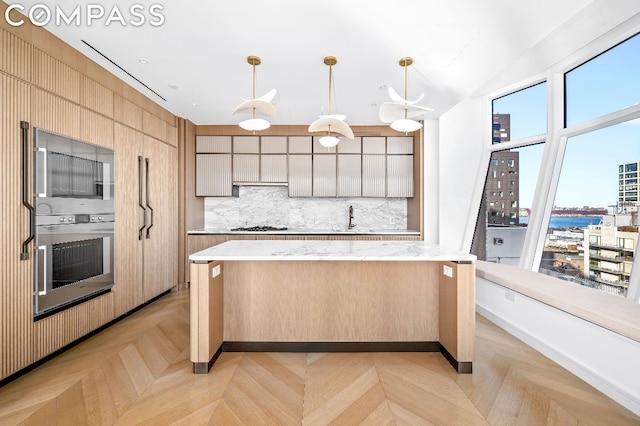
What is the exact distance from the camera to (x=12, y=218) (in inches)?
91.8

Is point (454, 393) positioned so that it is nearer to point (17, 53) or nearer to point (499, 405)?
point (499, 405)

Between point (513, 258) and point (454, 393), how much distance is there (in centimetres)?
233

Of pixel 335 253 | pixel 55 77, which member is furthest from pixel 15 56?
pixel 335 253

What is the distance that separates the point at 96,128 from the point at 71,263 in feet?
4.25

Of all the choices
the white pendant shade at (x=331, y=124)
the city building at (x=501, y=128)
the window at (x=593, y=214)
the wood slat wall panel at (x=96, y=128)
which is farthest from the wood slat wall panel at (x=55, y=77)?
the window at (x=593, y=214)

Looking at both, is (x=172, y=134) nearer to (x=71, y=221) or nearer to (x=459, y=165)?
(x=71, y=221)

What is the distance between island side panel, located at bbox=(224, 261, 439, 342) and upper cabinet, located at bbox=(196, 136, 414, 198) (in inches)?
108

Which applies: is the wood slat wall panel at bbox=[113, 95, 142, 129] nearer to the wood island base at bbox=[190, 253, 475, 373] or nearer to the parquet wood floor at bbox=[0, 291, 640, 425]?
the wood island base at bbox=[190, 253, 475, 373]

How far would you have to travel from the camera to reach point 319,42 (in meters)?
2.82

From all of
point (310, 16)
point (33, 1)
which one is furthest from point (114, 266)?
point (310, 16)

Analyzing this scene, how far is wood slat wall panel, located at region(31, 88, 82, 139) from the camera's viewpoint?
8.35ft

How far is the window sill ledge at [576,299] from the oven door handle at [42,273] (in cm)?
395

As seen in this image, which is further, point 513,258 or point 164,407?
point 513,258

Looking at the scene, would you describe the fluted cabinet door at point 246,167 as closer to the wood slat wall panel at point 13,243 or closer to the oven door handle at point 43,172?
the oven door handle at point 43,172
